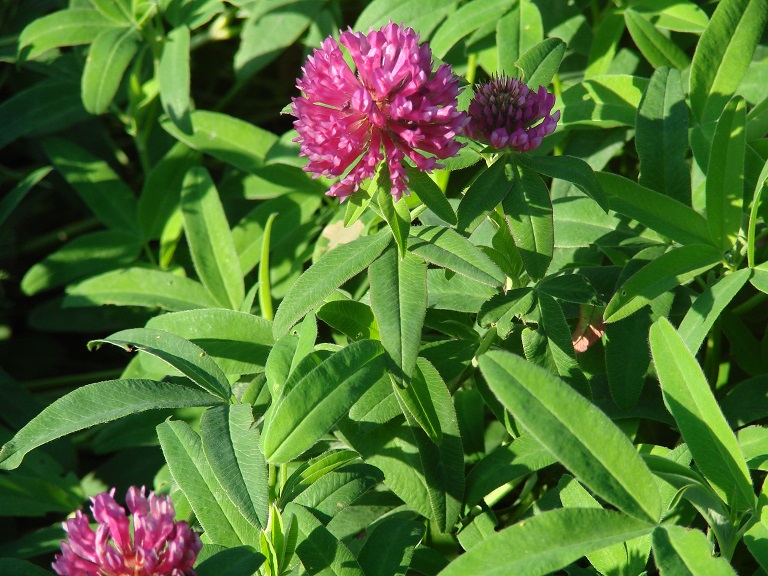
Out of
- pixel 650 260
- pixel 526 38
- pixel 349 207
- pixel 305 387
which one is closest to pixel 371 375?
pixel 305 387

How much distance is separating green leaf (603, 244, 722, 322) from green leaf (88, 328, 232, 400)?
23.6 inches

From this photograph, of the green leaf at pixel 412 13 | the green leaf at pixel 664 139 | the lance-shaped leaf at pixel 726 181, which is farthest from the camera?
the green leaf at pixel 412 13

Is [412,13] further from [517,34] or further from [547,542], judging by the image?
[547,542]

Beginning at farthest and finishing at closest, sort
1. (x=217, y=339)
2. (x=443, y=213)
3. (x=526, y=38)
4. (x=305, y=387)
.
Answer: (x=526, y=38)
(x=217, y=339)
(x=443, y=213)
(x=305, y=387)

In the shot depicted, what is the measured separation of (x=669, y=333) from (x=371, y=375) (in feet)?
1.34

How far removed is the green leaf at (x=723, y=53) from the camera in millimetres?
1569

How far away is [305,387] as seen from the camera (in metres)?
1.11

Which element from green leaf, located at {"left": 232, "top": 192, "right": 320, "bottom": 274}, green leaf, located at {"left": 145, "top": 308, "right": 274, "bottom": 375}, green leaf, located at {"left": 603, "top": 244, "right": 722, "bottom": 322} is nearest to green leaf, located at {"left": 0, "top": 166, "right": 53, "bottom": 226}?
green leaf, located at {"left": 232, "top": 192, "right": 320, "bottom": 274}

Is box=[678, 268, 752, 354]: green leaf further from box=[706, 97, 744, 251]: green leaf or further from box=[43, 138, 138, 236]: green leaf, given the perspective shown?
box=[43, 138, 138, 236]: green leaf

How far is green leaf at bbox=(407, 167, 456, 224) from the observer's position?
123 cm

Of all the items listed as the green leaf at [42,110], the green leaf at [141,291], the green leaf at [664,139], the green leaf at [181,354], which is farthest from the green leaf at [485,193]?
the green leaf at [42,110]

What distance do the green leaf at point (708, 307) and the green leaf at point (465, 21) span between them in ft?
2.52

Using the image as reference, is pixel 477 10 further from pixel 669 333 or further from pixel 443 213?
→ pixel 669 333

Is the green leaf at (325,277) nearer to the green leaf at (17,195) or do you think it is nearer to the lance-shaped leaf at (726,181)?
the lance-shaped leaf at (726,181)
